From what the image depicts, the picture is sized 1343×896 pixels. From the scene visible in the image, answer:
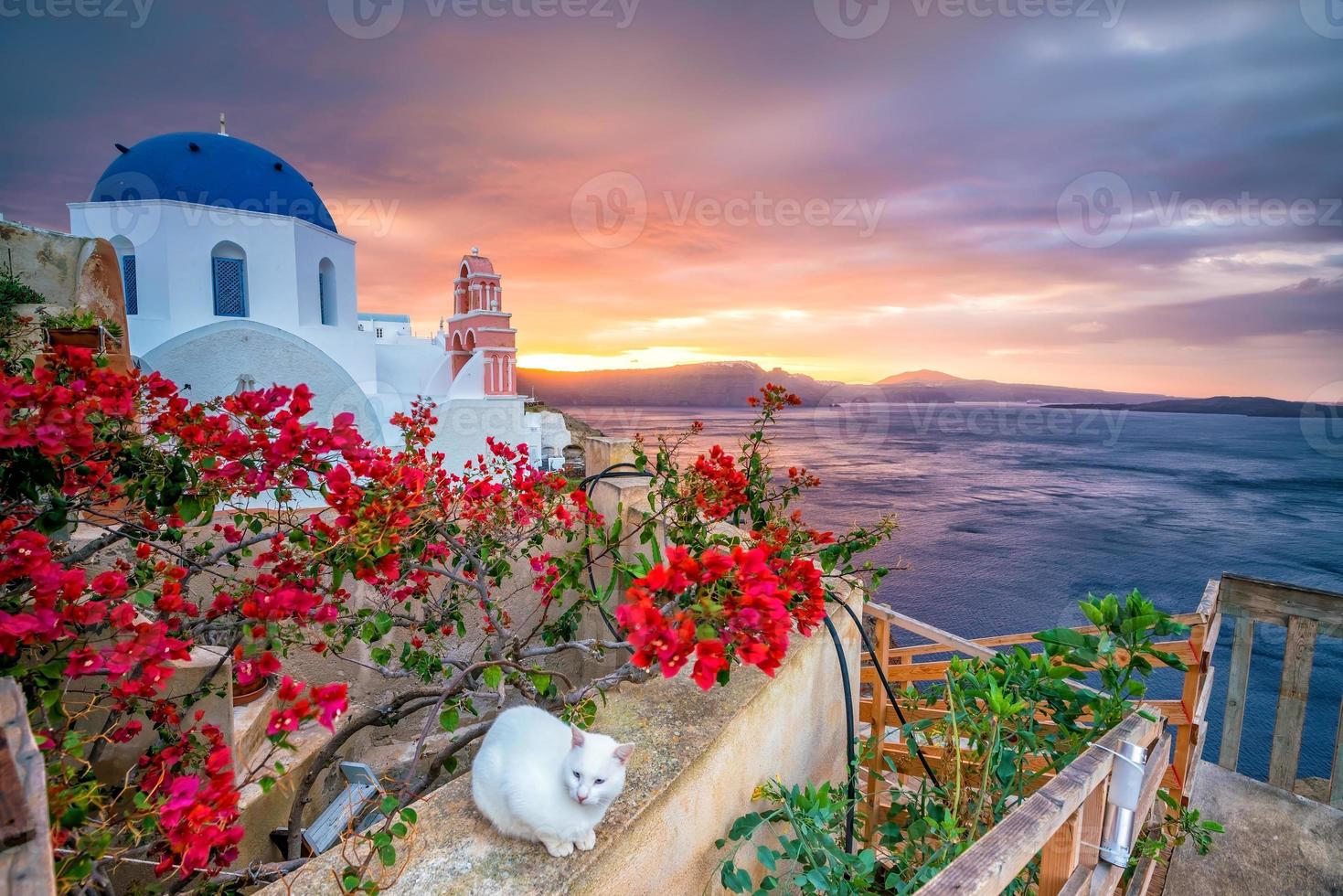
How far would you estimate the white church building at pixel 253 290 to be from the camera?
9820 millimetres

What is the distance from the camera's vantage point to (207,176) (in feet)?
38.6

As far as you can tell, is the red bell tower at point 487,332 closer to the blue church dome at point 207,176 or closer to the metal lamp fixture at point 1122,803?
the blue church dome at point 207,176

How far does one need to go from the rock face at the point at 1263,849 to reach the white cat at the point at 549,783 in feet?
7.96

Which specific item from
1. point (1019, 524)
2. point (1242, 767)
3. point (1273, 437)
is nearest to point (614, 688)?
point (1242, 767)

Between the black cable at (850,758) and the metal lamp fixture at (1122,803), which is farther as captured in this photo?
the black cable at (850,758)

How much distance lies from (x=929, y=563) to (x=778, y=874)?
2639 centimetres

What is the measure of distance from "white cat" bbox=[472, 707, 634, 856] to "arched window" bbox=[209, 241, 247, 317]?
14.0 m

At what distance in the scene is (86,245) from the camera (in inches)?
236

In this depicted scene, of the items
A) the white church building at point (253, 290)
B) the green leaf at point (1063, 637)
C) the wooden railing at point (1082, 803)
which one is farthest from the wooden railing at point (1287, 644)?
the white church building at point (253, 290)

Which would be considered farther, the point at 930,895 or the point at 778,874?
the point at 778,874

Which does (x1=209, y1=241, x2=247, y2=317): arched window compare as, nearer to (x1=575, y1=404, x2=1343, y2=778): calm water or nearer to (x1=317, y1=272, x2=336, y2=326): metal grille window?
(x1=317, y1=272, x2=336, y2=326): metal grille window

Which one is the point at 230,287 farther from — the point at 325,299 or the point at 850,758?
the point at 850,758

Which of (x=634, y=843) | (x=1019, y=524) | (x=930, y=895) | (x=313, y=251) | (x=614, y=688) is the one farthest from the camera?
(x=1019, y=524)

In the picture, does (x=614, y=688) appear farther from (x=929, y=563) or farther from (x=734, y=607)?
(x=929, y=563)
